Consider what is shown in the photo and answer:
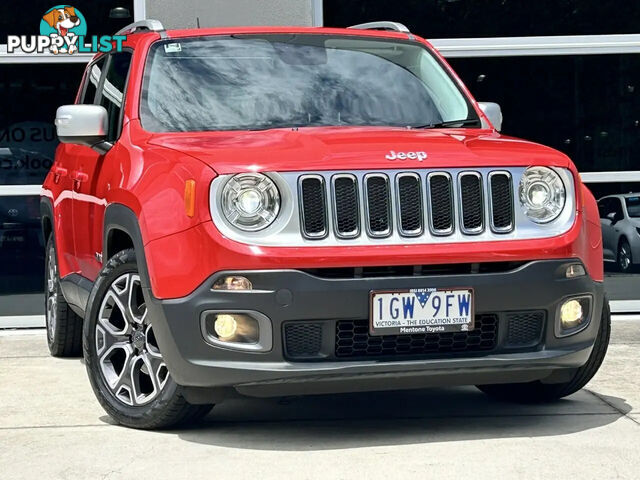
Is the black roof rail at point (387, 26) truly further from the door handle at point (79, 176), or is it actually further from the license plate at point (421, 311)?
the license plate at point (421, 311)

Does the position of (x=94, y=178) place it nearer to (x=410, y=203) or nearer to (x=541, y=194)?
(x=410, y=203)

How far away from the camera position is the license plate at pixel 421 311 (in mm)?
5168

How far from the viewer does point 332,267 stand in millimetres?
5105

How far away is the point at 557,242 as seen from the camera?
5.38m

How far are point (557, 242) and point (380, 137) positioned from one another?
850 mm

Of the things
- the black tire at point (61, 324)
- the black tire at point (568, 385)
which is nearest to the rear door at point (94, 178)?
the black tire at point (61, 324)

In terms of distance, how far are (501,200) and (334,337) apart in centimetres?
88

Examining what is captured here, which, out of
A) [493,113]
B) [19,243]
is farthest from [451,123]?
[19,243]

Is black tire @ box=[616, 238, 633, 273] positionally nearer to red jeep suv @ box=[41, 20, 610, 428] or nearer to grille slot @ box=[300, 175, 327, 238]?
red jeep suv @ box=[41, 20, 610, 428]

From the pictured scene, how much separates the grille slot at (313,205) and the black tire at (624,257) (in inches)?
220

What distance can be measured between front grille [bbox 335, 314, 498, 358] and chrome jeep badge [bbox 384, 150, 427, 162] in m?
0.66

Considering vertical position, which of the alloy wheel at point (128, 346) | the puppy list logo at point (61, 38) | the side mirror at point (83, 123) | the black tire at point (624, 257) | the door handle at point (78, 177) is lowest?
the black tire at point (624, 257)

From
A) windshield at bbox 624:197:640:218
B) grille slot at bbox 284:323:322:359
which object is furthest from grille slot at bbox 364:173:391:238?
windshield at bbox 624:197:640:218

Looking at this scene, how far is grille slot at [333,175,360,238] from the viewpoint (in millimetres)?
5176
